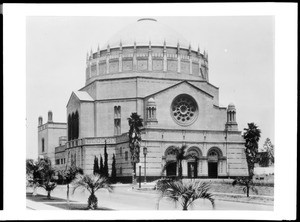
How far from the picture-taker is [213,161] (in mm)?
53938

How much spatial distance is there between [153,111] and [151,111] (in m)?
0.18

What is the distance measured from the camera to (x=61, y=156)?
2261 inches

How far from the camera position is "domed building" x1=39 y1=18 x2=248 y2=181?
5178 cm

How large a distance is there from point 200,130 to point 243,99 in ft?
57.1

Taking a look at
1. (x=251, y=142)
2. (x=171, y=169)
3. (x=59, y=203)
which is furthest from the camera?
(x=171, y=169)

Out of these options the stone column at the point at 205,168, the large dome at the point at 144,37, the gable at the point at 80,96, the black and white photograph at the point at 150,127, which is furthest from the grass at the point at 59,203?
the large dome at the point at 144,37

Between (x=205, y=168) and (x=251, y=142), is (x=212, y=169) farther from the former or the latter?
(x=251, y=142)

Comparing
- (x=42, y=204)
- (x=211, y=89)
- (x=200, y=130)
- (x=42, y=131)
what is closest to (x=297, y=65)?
(x=42, y=204)

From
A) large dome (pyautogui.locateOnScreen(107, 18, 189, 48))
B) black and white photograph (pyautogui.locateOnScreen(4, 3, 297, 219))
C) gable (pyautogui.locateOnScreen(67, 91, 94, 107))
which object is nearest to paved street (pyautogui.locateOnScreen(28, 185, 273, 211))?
black and white photograph (pyautogui.locateOnScreen(4, 3, 297, 219))

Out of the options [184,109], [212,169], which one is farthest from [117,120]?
[212,169]

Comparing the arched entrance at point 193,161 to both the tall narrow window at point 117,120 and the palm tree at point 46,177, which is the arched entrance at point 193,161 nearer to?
the tall narrow window at point 117,120

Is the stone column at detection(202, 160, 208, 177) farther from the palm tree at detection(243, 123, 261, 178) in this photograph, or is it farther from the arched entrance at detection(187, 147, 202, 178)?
the palm tree at detection(243, 123, 261, 178)

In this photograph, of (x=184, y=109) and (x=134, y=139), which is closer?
(x=134, y=139)

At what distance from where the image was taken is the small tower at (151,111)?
52688 mm
